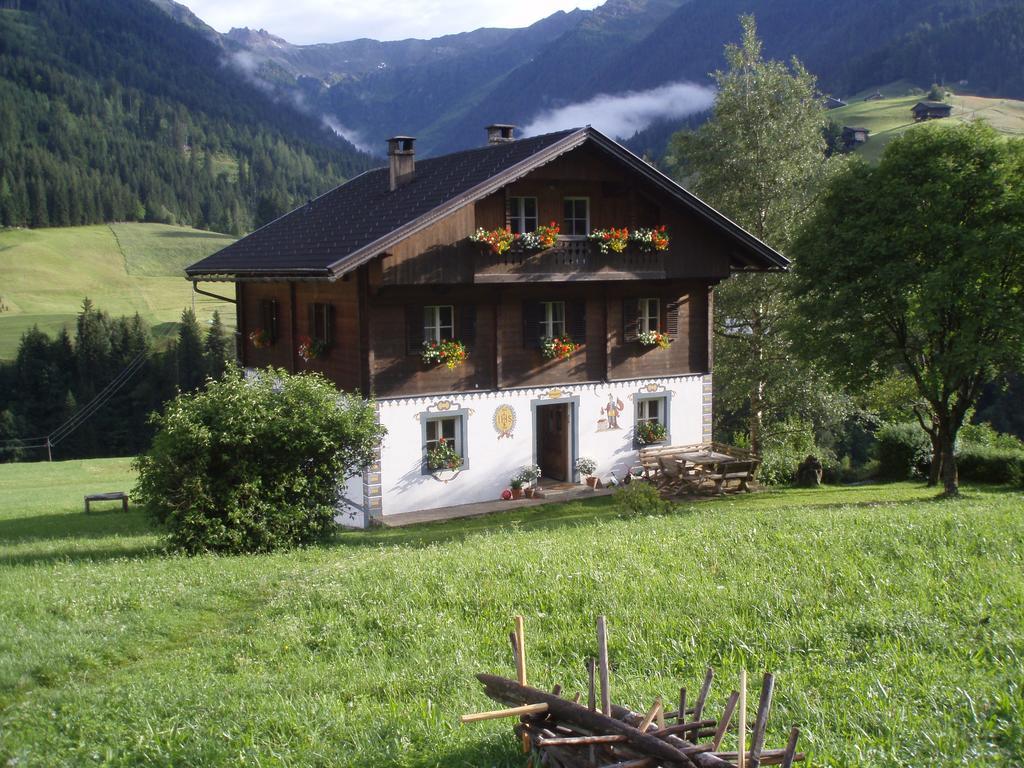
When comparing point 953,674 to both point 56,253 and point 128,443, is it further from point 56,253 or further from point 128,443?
point 56,253

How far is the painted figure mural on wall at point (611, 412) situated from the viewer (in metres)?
26.0

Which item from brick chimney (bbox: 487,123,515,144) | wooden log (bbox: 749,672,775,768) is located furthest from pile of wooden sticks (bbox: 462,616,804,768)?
brick chimney (bbox: 487,123,515,144)

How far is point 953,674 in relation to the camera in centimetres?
699

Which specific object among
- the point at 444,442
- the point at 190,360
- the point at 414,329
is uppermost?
the point at 414,329

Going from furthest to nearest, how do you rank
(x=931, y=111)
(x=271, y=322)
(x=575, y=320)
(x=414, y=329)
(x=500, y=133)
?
1. (x=931, y=111)
2. (x=500, y=133)
3. (x=271, y=322)
4. (x=575, y=320)
5. (x=414, y=329)

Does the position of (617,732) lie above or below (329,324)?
below

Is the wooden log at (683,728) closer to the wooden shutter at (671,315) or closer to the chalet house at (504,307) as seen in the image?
the chalet house at (504,307)

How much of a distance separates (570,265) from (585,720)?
1939 cm

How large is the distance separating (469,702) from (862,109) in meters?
173

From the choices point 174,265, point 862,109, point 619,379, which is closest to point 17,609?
point 619,379

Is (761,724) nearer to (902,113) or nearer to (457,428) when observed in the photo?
(457,428)

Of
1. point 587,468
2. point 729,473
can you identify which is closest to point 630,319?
point 587,468

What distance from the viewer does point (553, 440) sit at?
26484mm

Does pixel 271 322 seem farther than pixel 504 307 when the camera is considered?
Yes
